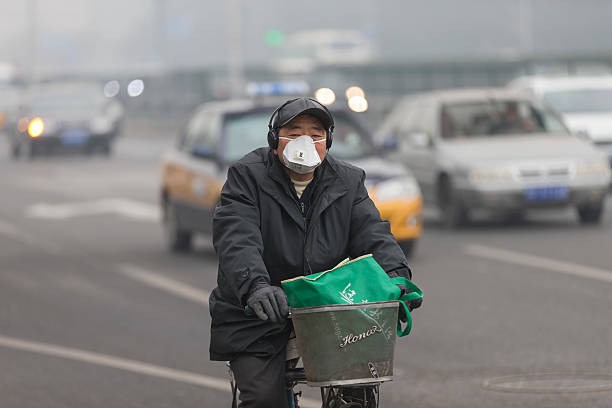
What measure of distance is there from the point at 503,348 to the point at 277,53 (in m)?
74.5

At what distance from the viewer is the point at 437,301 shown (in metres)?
11.6

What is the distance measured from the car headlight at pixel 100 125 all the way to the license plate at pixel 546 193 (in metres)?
22.9

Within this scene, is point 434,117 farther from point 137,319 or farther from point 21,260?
point 137,319

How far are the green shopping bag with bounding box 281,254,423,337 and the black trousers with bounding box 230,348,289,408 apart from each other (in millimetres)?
349

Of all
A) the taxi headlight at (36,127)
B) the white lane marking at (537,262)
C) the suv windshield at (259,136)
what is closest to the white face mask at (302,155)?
the white lane marking at (537,262)

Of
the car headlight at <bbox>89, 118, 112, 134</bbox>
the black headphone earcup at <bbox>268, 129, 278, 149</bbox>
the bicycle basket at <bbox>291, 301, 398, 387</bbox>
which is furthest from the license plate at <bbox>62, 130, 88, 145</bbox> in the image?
the bicycle basket at <bbox>291, 301, 398, 387</bbox>

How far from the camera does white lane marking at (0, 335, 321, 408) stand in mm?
8406

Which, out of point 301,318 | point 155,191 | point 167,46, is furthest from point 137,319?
point 167,46

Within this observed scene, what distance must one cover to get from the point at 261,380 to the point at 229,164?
987 centimetres

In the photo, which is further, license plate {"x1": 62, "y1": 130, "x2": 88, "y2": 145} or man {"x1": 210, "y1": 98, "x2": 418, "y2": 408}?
license plate {"x1": 62, "y1": 130, "x2": 88, "y2": 145}

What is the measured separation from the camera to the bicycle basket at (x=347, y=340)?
14.6ft

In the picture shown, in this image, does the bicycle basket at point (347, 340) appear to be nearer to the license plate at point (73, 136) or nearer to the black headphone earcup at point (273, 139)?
the black headphone earcup at point (273, 139)

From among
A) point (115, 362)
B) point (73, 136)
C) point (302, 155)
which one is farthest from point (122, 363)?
point (73, 136)

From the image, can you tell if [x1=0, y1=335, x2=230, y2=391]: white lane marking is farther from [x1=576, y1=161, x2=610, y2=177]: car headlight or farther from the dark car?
the dark car
